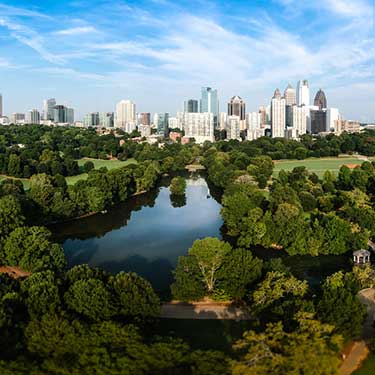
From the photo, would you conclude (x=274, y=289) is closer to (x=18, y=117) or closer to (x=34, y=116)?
(x=34, y=116)

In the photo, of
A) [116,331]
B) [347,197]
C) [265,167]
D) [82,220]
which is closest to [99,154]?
[265,167]

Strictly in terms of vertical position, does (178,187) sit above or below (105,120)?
below

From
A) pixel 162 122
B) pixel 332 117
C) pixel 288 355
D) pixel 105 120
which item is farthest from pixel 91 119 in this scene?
pixel 288 355

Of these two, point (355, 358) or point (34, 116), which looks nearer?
point (355, 358)

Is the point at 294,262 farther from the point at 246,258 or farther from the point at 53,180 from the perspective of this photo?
the point at 53,180

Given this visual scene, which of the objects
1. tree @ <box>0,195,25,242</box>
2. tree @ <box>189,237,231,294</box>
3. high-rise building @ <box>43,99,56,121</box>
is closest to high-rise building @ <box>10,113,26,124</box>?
high-rise building @ <box>43,99,56,121</box>

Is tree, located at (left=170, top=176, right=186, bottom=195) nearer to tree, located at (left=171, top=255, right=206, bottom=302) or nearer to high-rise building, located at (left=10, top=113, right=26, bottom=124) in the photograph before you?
tree, located at (left=171, top=255, right=206, bottom=302)

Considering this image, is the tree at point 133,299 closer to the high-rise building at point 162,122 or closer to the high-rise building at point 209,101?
the high-rise building at point 162,122
